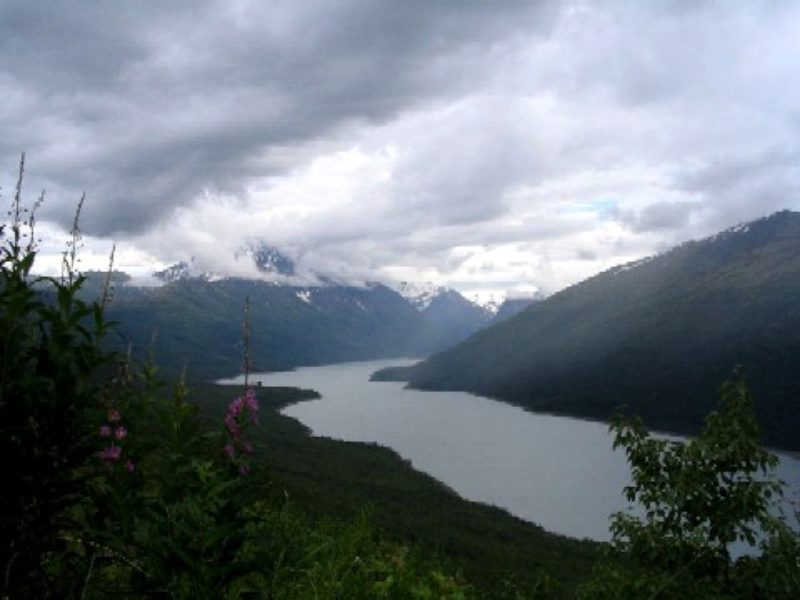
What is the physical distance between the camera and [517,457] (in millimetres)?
124312

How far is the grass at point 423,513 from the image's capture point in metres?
45.6

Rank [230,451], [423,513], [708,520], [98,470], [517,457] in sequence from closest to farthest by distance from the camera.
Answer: [98,470] < [230,451] < [708,520] < [423,513] < [517,457]

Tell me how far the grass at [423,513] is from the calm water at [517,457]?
6908mm

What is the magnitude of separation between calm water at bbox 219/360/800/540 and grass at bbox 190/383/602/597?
22.7ft

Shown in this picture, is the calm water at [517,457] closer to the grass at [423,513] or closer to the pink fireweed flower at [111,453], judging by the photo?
the grass at [423,513]

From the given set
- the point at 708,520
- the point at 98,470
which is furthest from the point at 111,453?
the point at 708,520

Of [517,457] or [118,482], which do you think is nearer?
[118,482]

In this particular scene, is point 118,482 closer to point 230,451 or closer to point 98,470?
point 98,470

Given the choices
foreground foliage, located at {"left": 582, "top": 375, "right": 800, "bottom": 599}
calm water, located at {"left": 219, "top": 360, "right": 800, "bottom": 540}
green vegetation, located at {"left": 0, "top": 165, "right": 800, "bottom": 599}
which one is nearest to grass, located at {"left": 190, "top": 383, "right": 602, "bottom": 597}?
foreground foliage, located at {"left": 582, "top": 375, "right": 800, "bottom": 599}

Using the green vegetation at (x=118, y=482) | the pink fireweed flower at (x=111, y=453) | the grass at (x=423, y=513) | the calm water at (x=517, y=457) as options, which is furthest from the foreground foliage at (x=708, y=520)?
the calm water at (x=517, y=457)

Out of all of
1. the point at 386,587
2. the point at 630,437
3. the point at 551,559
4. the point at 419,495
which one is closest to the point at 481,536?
the point at 551,559

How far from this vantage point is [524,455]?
415 feet

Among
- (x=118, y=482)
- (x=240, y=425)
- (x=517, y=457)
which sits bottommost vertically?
(x=517, y=457)

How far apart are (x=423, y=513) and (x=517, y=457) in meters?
51.5
